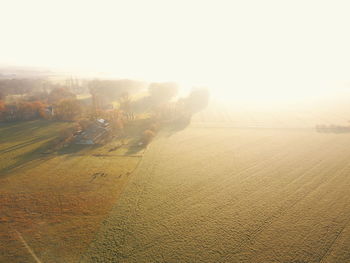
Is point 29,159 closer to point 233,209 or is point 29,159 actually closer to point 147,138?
point 147,138

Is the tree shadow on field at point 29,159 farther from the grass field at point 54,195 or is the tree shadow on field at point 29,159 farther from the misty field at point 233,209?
the misty field at point 233,209

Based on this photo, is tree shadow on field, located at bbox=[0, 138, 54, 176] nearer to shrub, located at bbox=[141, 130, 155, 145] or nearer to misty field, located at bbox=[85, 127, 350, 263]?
shrub, located at bbox=[141, 130, 155, 145]

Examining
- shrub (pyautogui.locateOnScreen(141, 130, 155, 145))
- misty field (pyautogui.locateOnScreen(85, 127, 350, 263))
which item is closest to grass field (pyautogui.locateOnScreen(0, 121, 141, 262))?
misty field (pyautogui.locateOnScreen(85, 127, 350, 263))

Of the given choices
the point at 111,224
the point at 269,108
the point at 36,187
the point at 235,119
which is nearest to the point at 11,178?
the point at 36,187

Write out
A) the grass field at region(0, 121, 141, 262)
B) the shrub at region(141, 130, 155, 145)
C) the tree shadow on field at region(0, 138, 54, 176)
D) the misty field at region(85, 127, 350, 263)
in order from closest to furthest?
the misty field at region(85, 127, 350, 263) → the grass field at region(0, 121, 141, 262) → the tree shadow on field at region(0, 138, 54, 176) → the shrub at region(141, 130, 155, 145)

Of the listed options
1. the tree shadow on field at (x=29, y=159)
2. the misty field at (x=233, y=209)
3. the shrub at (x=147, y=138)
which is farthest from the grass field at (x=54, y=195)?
the shrub at (x=147, y=138)

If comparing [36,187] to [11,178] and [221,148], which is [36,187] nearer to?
[11,178]
